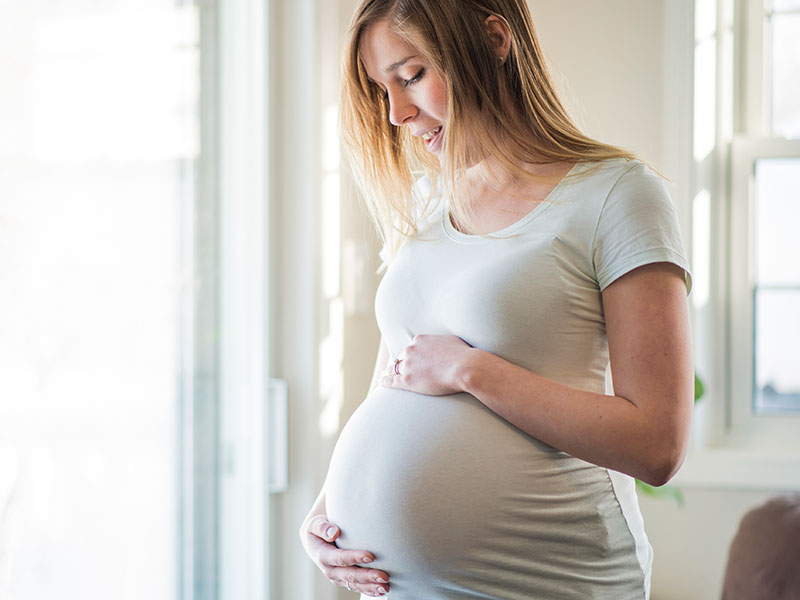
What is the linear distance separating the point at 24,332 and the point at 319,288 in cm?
75

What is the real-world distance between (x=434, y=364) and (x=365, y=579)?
27cm

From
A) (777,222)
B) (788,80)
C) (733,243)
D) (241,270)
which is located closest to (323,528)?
(241,270)

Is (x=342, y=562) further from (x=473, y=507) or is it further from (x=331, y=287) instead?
(x=331, y=287)

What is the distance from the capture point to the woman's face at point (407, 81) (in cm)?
102

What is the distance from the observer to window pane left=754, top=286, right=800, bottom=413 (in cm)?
211

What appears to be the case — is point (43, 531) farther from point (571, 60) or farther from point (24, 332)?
point (571, 60)

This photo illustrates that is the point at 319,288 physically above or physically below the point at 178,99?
below

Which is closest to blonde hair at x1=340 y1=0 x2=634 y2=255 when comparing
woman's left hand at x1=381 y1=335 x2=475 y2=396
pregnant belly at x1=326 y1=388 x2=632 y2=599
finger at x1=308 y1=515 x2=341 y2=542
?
woman's left hand at x1=381 y1=335 x2=475 y2=396

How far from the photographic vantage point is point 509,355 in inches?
36.2

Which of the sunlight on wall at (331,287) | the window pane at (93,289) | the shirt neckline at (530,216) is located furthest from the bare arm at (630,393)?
the sunlight on wall at (331,287)

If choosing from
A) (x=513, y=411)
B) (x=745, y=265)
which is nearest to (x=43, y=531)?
(x=513, y=411)

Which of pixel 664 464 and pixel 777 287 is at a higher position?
pixel 777 287

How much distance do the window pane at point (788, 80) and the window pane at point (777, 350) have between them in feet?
1.42

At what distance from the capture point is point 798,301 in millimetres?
2104
